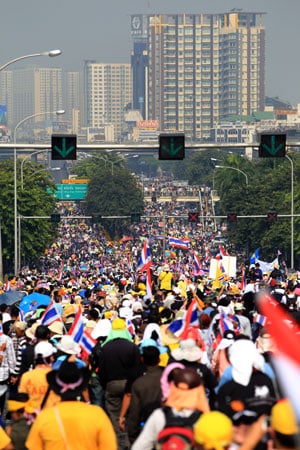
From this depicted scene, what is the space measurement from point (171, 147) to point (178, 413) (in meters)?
25.0

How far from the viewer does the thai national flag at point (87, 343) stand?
16.5 m

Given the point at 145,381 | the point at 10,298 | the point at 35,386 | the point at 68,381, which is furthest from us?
the point at 10,298

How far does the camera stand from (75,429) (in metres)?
9.77

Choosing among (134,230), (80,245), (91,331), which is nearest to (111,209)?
(134,230)

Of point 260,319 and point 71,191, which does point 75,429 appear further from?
point 71,191

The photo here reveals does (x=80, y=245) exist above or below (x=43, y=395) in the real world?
below

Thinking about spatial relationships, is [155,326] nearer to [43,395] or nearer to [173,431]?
[43,395]

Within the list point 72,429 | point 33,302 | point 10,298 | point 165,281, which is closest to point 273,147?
point 165,281

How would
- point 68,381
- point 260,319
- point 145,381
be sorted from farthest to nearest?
1. point 260,319
2. point 145,381
3. point 68,381

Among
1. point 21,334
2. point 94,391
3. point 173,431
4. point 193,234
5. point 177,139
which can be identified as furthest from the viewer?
point 193,234

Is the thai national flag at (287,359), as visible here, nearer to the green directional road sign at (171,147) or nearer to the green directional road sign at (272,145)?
the green directional road sign at (171,147)

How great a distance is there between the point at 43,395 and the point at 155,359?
157cm

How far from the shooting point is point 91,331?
17.9 m

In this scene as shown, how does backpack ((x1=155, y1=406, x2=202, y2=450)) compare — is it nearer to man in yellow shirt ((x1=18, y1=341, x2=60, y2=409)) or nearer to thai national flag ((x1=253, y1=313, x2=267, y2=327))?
man in yellow shirt ((x1=18, y1=341, x2=60, y2=409))
